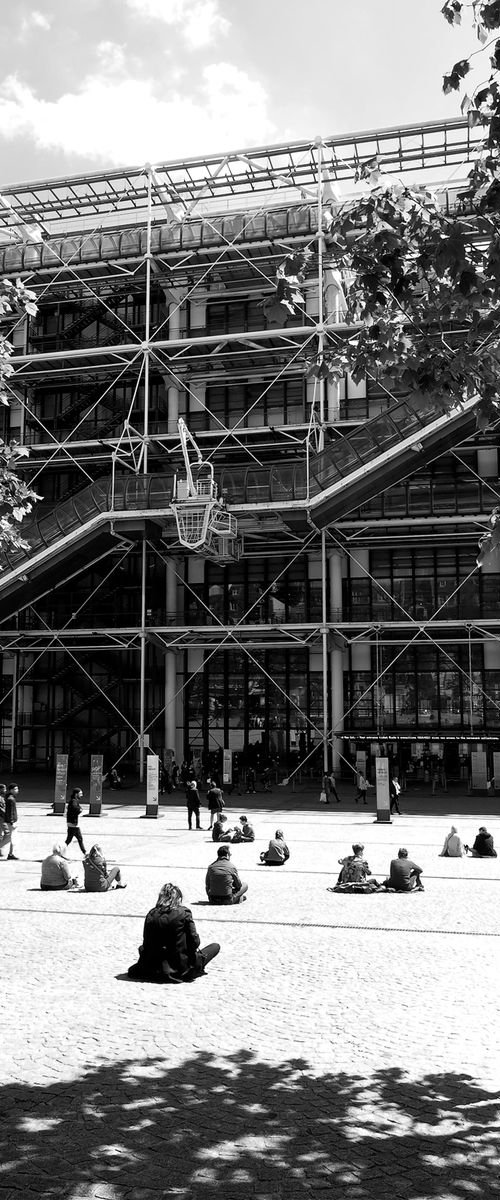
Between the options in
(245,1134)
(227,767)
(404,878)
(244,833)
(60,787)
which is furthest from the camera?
(227,767)

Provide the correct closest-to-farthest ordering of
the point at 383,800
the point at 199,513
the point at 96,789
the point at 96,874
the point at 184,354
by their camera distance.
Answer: the point at 96,874 → the point at 383,800 → the point at 96,789 → the point at 199,513 → the point at 184,354

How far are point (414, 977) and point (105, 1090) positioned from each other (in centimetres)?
347

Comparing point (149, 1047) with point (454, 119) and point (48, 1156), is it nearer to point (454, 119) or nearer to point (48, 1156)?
point (48, 1156)

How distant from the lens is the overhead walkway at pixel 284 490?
26828 mm

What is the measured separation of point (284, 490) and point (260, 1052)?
74.4ft

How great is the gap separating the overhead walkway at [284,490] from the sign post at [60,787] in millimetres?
6329

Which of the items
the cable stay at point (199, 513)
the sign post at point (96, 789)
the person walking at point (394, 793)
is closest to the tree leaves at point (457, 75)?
the person walking at point (394, 793)

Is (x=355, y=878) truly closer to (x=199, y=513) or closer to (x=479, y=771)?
(x=479, y=771)

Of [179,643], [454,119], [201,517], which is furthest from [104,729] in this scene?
[454,119]

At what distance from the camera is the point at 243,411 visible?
36000 millimetres

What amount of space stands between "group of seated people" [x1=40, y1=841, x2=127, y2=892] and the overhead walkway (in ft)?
50.7

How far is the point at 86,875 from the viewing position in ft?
41.1

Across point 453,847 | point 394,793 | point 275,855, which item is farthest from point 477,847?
point 394,793

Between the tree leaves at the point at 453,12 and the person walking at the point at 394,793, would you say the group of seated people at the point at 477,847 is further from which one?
the tree leaves at the point at 453,12
